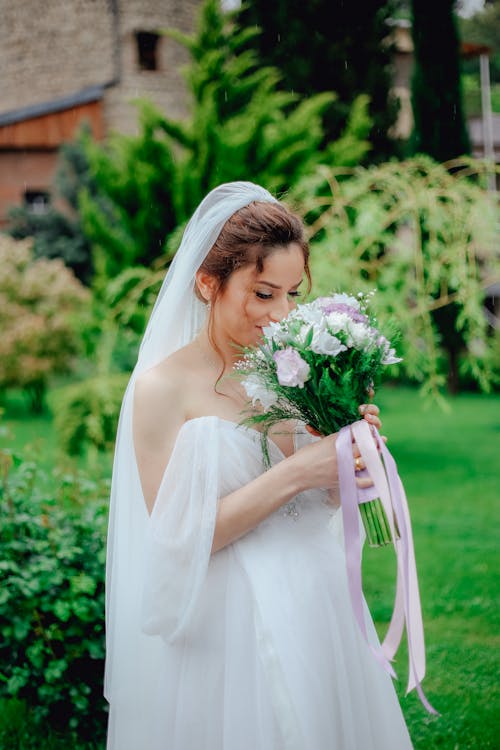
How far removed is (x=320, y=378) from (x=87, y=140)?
5.97m

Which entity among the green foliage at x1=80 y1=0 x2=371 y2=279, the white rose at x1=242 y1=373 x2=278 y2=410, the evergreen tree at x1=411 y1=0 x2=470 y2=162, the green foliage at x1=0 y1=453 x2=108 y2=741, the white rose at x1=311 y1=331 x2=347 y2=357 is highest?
the evergreen tree at x1=411 y1=0 x2=470 y2=162

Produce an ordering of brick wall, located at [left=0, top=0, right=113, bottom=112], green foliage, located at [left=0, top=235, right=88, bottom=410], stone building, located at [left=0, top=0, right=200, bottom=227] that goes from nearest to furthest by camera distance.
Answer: brick wall, located at [left=0, top=0, right=113, bottom=112]
stone building, located at [left=0, top=0, right=200, bottom=227]
green foliage, located at [left=0, top=235, right=88, bottom=410]

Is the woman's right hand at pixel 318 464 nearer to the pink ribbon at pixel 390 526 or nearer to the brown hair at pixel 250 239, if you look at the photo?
the pink ribbon at pixel 390 526

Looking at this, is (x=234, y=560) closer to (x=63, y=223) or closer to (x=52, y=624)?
(x=52, y=624)

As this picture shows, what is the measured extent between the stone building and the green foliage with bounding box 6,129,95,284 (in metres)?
0.40

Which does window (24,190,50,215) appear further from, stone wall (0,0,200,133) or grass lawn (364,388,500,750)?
grass lawn (364,388,500,750)

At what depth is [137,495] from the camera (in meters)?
2.20

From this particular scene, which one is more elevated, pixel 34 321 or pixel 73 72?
pixel 73 72

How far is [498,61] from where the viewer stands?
21938 millimetres

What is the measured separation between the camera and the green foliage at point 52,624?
3.02 meters

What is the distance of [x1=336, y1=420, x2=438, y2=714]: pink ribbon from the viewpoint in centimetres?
186

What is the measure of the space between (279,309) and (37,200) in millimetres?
20471

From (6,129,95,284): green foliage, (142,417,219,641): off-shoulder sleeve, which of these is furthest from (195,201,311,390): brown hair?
(6,129,95,284): green foliage

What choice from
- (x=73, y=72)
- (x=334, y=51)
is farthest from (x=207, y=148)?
(x=334, y=51)
